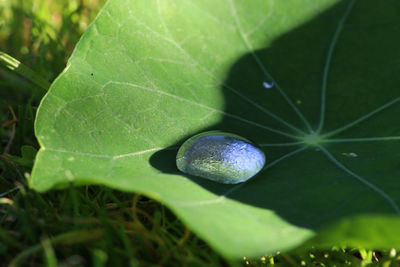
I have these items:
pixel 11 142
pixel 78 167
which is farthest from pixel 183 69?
pixel 11 142

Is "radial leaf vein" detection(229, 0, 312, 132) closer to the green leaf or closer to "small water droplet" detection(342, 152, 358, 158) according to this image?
the green leaf

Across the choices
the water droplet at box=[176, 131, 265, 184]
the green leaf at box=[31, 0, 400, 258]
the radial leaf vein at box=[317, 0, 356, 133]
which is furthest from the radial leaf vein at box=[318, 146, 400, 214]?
the water droplet at box=[176, 131, 265, 184]

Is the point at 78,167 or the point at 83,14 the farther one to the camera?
the point at 83,14

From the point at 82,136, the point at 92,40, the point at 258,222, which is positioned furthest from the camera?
the point at 92,40

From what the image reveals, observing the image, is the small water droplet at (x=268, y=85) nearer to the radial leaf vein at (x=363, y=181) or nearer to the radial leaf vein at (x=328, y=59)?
the radial leaf vein at (x=328, y=59)

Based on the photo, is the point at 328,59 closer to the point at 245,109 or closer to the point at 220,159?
the point at 245,109

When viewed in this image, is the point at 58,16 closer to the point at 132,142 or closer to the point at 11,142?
the point at 11,142
